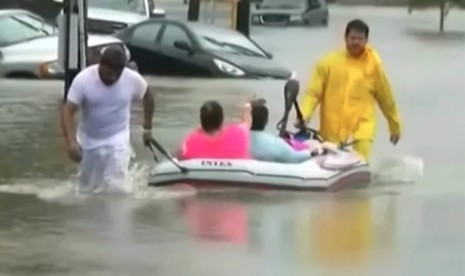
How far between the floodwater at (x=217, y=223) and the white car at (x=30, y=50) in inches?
267

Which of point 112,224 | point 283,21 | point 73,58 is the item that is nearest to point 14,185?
point 112,224

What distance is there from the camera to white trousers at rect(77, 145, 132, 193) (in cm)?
1313

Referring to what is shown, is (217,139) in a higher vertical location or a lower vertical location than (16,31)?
higher

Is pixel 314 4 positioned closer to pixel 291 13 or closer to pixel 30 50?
pixel 291 13

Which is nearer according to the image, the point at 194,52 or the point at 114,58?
the point at 114,58

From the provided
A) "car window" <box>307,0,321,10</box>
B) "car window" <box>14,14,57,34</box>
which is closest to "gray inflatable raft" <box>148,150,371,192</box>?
"car window" <box>14,14,57,34</box>

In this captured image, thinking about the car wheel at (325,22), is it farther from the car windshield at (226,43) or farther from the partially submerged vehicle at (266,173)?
the partially submerged vehicle at (266,173)

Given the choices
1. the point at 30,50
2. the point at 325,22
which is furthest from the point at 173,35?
the point at 325,22

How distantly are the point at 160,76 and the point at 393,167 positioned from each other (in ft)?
44.5

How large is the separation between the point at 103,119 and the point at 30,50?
Answer: 15.3 metres

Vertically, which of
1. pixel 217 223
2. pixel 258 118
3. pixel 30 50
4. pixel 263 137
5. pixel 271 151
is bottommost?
pixel 30 50

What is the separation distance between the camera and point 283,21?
57.4 metres

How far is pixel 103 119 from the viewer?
42.9ft

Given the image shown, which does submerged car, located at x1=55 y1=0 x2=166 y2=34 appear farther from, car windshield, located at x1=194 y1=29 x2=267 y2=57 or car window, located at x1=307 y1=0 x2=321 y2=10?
car window, located at x1=307 y1=0 x2=321 y2=10
